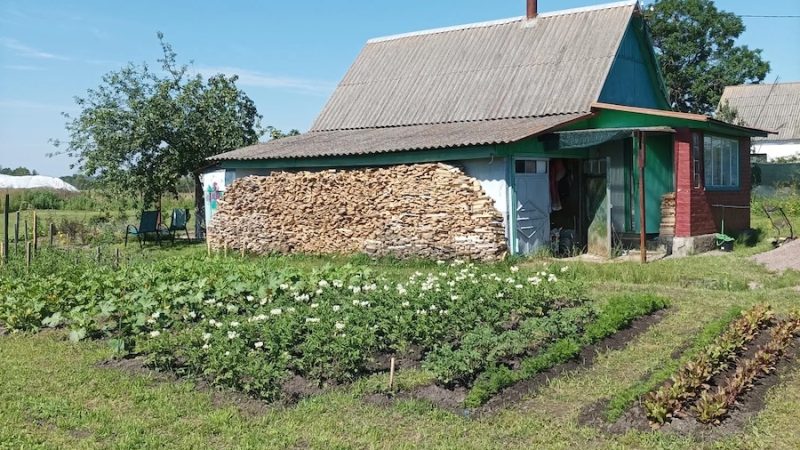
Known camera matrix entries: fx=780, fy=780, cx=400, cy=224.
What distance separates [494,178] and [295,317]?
24.8 ft

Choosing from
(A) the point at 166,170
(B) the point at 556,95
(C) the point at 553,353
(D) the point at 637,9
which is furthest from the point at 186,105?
(C) the point at 553,353

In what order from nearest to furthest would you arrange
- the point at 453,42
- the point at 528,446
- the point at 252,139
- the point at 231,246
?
the point at 528,446 < the point at 231,246 < the point at 453,42 < the point at 252,139

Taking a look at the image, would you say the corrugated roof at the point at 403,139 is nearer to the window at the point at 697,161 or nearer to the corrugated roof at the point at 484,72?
the corrugated roof at the point at 484,72

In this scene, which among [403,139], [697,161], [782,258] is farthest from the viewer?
[403,139]

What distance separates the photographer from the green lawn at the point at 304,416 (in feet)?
17.1

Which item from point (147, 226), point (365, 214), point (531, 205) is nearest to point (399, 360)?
point (531, 205)

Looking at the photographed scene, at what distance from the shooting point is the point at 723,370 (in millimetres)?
6301

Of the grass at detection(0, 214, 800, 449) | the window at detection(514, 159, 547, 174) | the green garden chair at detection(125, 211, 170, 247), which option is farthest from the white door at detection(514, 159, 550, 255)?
the green garden chair at detection(125, 211, 170, 247)

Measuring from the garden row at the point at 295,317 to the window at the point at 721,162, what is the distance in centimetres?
713

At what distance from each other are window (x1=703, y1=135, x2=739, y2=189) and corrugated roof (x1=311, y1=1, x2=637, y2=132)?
262 cm

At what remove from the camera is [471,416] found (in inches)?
223

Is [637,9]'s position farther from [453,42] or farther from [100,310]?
[100,310]

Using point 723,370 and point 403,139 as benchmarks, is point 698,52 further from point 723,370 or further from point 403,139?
point 723,370

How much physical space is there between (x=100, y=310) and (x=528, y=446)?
18.8ft
